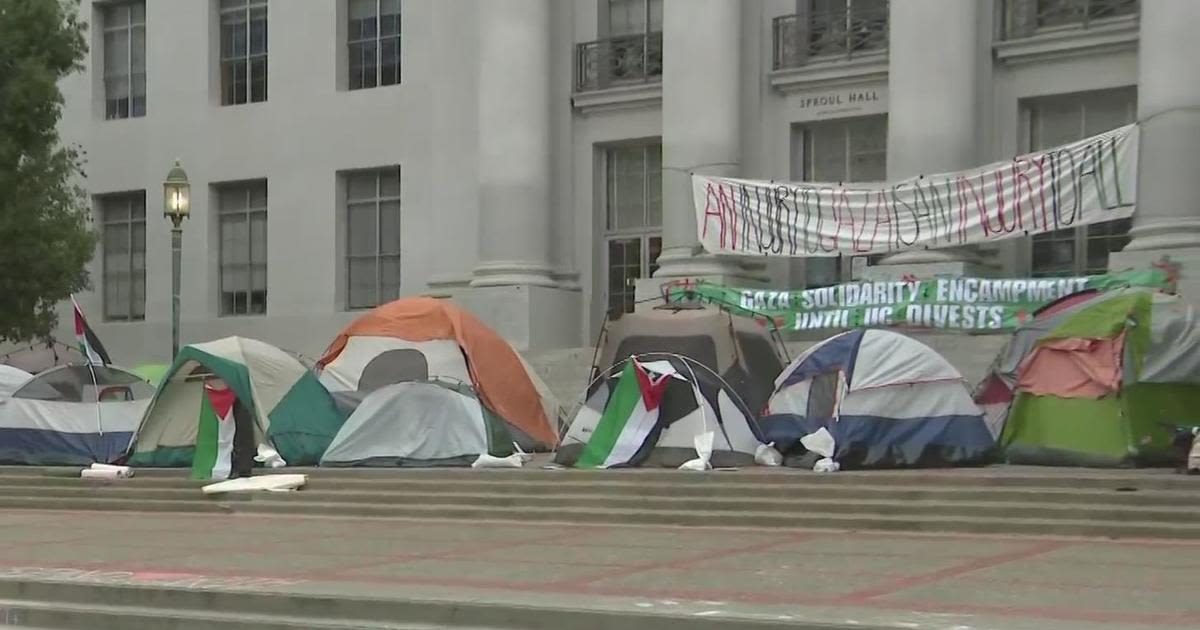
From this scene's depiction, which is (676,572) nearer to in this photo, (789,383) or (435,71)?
(789,383)

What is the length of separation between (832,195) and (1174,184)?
4.86 metres

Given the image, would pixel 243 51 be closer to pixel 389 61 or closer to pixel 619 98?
pixel 389 61

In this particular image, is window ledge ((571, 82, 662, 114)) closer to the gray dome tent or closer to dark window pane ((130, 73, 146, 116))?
the gray dome tent

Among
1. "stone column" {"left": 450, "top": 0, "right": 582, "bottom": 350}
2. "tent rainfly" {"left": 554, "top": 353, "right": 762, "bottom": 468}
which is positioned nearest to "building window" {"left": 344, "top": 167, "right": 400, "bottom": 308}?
"stone column" {"left": 450, "top": 0, "right": 582, "bottom": 350}

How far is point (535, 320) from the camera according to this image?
85.9 feet

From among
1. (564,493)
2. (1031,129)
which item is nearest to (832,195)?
(1031,129)

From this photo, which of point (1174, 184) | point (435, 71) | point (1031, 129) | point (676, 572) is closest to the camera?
point (676, 572)

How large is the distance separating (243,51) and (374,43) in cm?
346

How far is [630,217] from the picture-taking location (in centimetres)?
2753

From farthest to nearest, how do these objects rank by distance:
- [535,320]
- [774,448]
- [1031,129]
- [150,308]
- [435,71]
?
[150,308]
[435,71]
[535,320]
[1031,129]
[774,448]

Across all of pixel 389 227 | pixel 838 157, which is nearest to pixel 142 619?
pixel 838 157

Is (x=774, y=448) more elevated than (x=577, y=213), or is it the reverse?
(x=577, y=213)

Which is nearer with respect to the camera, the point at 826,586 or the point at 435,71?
the point at 826,586

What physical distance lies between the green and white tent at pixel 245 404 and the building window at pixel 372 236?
8.76 metres
